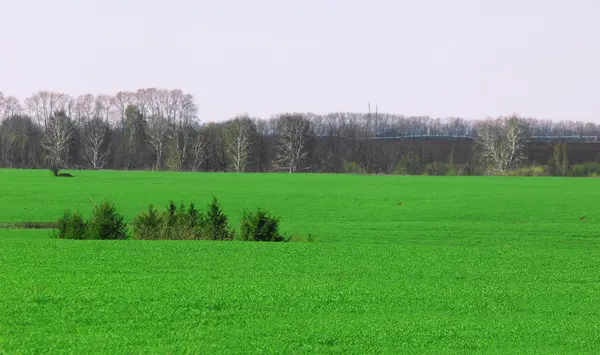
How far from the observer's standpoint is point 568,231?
1422 inches

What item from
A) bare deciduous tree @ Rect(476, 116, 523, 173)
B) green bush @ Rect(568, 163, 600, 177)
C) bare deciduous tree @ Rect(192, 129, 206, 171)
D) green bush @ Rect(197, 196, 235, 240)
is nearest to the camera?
green bush @ Rect(197, 196, 235, 240)

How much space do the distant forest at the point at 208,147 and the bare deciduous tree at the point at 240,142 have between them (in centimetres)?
19

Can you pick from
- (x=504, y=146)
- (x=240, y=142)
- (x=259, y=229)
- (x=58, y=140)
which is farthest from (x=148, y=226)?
(x=504, y=146)

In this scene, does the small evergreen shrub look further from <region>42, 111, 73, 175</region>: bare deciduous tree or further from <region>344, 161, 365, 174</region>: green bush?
<region>344, 161, 365, 174</region>: green bush

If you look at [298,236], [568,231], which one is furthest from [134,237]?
[568,231]

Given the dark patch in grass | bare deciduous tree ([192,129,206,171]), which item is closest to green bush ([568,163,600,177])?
bare deciduous tree ([192,129,206,171])

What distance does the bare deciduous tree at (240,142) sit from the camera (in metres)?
127

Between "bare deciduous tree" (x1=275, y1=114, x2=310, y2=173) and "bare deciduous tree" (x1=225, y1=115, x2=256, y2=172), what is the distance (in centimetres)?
597

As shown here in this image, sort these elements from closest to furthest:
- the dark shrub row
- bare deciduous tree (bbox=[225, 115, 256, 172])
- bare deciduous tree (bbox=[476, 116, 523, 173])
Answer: the dark shrub row
bare deciduous tree (bbox=[225, 115, 256, 172])
bare deciduous tree (bbox=[476, 116, 523, 173])

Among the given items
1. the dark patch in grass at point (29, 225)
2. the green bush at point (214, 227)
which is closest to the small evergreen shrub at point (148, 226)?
the green bush at point (214, 227)

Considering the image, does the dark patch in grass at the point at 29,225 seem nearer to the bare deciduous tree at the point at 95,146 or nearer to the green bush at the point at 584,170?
the bare deciduous tree at the point at 95,146

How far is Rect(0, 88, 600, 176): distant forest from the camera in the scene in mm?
127062

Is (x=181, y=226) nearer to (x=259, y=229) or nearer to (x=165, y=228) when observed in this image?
(x=165, y=228)

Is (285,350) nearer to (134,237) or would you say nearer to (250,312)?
(250,312)
